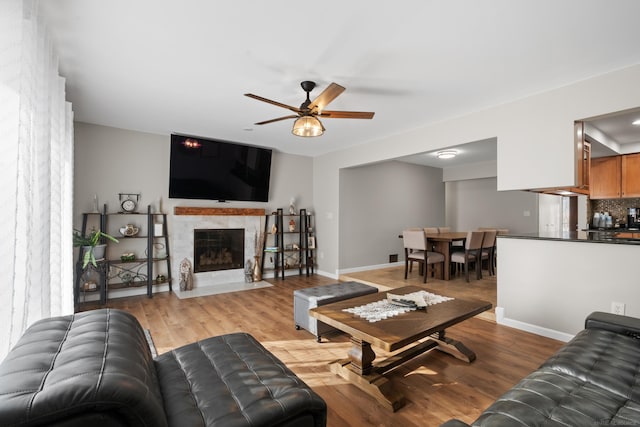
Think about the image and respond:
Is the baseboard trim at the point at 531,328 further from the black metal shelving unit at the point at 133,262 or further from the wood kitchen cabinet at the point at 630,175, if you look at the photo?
the black metal shelving unit at the point at 133,262

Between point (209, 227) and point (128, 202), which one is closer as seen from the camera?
point (128, 202)

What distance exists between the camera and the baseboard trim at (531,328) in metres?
2.99

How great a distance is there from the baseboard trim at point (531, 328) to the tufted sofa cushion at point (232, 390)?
9.35 ft

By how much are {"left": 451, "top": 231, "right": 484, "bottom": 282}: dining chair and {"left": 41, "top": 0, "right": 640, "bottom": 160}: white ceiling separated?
241 centimetres

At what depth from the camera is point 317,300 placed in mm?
3088

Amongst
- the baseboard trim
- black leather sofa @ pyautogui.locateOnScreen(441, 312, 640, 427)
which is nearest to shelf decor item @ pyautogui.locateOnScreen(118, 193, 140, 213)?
black leather sofa @ pyautogui.locateOnScreen(441, 312, 640, 427)

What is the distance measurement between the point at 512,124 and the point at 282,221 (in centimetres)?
393

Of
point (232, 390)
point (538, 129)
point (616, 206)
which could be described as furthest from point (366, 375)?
point (616, 206)

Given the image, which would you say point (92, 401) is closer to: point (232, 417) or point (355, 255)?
point (232, 417)

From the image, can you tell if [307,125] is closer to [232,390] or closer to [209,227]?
[232,390]

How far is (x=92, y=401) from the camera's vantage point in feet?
2.81

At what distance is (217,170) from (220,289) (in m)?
1.95

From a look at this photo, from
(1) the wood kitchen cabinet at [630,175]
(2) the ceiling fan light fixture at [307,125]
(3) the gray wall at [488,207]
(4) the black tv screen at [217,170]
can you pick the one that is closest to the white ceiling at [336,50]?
(2) the ceiling fan light fixture at [307,125]

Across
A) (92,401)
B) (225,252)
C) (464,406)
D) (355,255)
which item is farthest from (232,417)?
(355,255)
